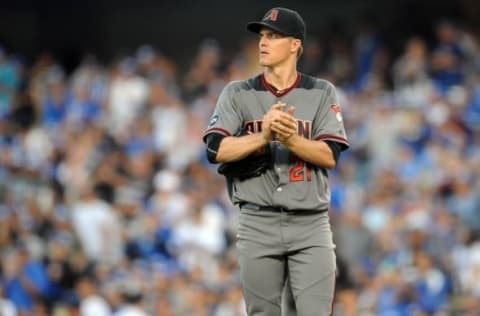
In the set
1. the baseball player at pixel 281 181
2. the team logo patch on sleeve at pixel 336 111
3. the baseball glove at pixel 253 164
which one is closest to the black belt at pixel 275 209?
the baseball player at pixel 281 181

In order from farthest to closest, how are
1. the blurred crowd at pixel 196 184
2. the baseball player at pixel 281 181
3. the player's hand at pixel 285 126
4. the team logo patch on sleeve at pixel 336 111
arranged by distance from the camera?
the blurred crowd at pixel 196 184
the team logo patch on sleeve at pixel 336 111
the baseball player at pixel 281 181
the player's hand at pixel 285 126

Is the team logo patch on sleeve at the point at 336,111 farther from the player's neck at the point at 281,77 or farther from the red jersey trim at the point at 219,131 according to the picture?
the red jersey trim at the point at 219,131

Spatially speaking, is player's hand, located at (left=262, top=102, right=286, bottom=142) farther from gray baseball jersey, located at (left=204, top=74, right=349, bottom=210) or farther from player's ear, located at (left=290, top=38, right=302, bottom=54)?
player's ear, located at (left=290, top=38, right=302, bottom=54)

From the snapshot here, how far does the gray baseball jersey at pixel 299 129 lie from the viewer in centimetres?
554

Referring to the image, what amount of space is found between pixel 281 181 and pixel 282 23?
0.77 metres

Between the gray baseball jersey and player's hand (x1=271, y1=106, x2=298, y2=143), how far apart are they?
25 centimetres

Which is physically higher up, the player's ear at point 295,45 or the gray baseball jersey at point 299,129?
the player's ear at point 295,45

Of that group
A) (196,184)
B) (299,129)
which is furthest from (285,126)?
(196,184)

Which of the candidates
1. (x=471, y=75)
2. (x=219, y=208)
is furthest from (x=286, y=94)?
(x=471, y=75)

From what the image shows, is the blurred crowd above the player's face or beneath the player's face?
beneath

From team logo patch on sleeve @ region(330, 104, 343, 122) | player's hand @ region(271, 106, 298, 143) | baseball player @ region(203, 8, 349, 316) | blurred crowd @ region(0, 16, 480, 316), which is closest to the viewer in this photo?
player's hand @ region(271, 106, 298, 143)

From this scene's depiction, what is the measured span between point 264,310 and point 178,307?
18.8 feet

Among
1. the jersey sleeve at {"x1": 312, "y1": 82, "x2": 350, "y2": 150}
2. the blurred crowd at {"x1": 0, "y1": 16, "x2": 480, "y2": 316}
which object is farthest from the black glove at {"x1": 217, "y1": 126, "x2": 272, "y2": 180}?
the blurred crowd at {"x1": 0, "y1": 16, "x2": 480, "y2": 316}

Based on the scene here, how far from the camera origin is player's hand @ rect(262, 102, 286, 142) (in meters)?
5.27
